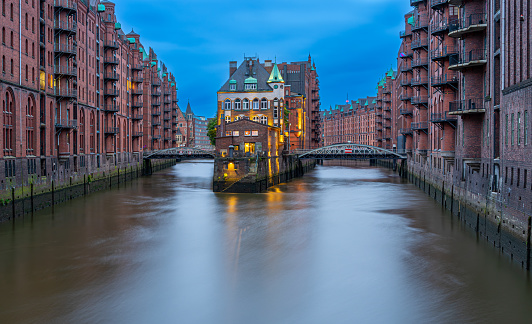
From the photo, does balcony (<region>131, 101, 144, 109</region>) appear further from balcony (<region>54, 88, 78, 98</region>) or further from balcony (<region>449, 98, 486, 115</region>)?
balcony (<region>449, 98, 486, 115</region>)

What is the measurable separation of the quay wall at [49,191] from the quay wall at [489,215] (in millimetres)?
25798

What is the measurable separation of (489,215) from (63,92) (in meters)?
36.1

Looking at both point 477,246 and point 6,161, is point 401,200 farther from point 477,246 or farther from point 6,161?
point 6,161

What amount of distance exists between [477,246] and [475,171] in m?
7.90

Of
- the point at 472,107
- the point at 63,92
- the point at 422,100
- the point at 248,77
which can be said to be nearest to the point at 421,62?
the point at 422,100

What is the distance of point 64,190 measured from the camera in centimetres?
3956

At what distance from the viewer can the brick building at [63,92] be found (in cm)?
3553

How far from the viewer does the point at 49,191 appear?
119 ft

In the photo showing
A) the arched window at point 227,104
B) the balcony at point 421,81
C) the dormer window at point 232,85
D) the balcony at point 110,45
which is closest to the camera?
the balcony at point 421,81

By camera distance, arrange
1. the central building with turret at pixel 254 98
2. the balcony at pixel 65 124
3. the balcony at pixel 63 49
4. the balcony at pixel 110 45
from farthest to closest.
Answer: the central building with turret at pixel 254 98 < the balcony at pixel 110 45 < the balcony at pixel 63 49 < the balcony at pixel 65 124

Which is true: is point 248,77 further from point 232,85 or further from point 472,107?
point 472,107

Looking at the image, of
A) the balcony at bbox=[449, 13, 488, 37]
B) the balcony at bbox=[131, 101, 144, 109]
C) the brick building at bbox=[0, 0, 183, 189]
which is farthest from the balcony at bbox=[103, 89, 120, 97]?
the balcony at bbox=[449, 13, 488, 37]

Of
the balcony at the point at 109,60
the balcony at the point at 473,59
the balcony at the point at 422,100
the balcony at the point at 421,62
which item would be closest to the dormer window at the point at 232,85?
the balcony at the point at 109,60

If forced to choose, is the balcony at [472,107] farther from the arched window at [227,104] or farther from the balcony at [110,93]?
the arched window at [227,104]
